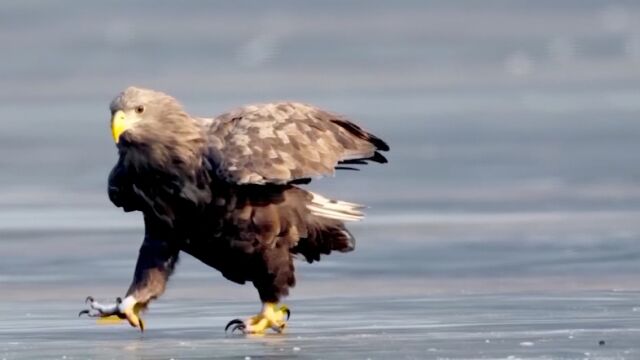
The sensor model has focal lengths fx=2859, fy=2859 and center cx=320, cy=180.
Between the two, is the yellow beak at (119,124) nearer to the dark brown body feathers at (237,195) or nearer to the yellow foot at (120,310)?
the dark brown body feathers at (237,195)

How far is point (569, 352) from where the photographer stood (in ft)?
34.8

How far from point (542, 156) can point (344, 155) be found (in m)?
6.62

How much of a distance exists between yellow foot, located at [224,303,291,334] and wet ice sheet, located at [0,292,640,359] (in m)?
0.06

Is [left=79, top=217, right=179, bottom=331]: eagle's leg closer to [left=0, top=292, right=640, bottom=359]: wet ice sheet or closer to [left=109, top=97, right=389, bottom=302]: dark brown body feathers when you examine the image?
[left=109, top=97, right=389, bottom=302]: dark brown body feathers

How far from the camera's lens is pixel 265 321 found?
12.6 m

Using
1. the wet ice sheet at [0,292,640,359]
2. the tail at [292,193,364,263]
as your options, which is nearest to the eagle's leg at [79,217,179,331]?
the wet ice sheet at [0,292,640,359]

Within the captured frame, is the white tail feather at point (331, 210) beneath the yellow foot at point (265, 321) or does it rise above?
above

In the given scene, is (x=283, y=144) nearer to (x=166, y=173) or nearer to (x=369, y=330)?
(x=166, y=173)

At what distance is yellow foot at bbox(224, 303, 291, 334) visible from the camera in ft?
40.6

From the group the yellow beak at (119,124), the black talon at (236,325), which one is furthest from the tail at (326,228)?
the yellow beak at (119,124)

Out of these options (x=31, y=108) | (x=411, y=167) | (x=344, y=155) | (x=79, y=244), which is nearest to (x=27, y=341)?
(x=344, y=155)

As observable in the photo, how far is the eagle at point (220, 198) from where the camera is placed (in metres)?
12.6

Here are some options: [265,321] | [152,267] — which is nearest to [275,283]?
[265,321]

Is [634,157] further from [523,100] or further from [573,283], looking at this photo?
[573,283]
